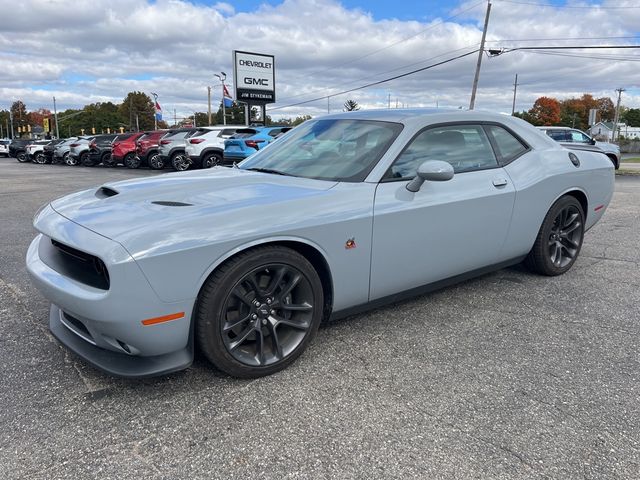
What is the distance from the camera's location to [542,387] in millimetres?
2662

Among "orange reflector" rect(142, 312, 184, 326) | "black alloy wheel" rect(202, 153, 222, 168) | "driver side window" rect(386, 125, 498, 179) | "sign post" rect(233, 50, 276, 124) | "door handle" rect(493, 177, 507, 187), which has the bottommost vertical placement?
"black alloy wheel" rect(202, 153, 222, 168)

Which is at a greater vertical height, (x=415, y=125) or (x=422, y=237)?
(x=415, y=125)

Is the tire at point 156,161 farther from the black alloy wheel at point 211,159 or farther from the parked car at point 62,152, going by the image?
the parked car at point 62,152

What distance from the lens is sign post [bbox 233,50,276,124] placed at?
27756 millimetres

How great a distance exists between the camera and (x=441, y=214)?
328 centimetres

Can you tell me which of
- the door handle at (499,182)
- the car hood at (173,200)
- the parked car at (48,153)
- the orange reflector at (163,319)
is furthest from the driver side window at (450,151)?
the parked car at (48,153)

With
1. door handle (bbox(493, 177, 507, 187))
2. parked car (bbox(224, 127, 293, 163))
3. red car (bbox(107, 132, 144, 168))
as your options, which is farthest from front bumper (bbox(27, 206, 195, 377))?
red car (bbox(107, 132, 144, 168))

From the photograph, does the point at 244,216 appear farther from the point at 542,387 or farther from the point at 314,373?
the point at 542,387

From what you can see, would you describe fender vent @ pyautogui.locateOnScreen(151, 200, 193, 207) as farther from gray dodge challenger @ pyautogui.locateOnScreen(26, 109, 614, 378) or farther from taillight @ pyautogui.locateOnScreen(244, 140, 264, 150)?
taillight @ pyautogui.locateOnScreen(244, 140, 264, 150)

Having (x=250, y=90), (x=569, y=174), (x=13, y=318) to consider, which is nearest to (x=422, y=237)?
(x=569, y=174)

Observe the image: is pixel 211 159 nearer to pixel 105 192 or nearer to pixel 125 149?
pixel 125 149

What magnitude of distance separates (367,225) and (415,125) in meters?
0.93

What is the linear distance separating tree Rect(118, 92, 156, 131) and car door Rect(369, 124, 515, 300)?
369 ft

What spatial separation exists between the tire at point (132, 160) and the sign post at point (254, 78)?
926cm
